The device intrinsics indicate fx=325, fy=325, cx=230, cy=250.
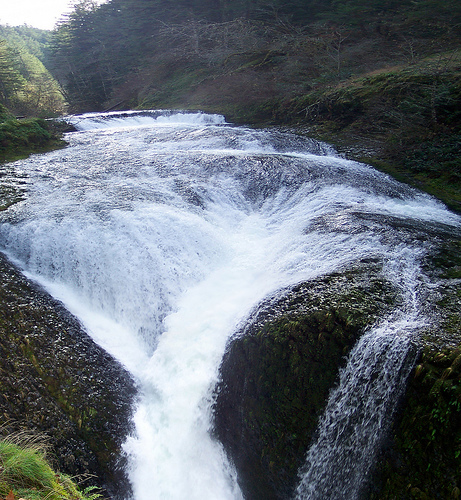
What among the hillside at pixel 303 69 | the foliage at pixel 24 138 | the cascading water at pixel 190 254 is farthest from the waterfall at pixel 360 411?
the foliage at pixel 24 138

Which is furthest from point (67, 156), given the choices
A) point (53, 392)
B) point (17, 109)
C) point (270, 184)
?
point (17, 109)

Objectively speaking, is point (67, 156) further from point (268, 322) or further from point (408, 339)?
point (408, 339)

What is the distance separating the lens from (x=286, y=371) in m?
3.68

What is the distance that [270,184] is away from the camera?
336 inches

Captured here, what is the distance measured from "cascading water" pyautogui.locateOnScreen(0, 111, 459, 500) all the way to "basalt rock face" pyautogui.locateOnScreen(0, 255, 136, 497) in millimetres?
266

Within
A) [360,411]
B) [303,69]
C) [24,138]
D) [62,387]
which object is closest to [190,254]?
[62,387]

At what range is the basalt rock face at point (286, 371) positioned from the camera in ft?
11.3

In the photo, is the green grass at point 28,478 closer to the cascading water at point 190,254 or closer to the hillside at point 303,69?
the cascading water at point 190,254

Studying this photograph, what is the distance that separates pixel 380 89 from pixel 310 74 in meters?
5.95

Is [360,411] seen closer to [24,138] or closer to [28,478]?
[28,478]

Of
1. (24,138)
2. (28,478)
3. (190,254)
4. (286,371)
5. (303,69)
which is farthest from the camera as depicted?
(303,69)

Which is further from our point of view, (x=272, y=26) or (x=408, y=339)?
(x=272, y=26)

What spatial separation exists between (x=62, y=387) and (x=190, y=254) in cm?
314

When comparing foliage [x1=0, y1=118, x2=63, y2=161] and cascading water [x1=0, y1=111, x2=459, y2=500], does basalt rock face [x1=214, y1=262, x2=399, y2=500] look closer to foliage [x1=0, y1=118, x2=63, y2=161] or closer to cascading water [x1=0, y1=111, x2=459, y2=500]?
cascading water [x1=0, y1=111, x2=459, y2=500]
